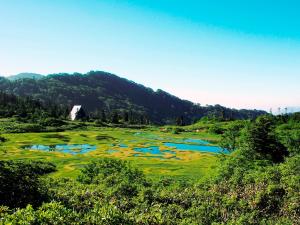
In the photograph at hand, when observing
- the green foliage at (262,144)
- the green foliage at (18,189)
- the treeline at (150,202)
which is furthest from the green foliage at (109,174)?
the green foliage at (262,144)

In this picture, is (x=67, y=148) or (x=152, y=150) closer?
(x=67, y=148)

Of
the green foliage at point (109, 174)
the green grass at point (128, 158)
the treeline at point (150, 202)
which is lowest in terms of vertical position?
the green grass at point (128, 158)

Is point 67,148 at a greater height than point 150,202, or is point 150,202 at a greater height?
point 150,202

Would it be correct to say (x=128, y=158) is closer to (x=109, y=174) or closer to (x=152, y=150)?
(x=152, y=150)

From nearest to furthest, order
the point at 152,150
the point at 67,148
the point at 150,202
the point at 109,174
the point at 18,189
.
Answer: the point at 18,189, the point at 150,202, the point at 109,174, the point at 67,148, the point at 152,150

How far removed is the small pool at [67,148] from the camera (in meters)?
104

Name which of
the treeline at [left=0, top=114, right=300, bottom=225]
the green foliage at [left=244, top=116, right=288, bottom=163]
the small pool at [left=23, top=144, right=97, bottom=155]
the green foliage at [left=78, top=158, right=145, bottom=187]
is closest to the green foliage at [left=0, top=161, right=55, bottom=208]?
the treeline at [left=0, top=114, right=300, bottom=225]

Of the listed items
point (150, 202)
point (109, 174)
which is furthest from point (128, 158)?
point (150, 202)

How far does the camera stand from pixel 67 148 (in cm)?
10931

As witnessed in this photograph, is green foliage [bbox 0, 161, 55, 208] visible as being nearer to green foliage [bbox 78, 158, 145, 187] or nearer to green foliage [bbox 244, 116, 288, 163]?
green foliage [bbox 78, 158, 145, 187]

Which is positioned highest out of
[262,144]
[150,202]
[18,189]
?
[262,144]

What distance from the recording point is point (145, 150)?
4518 inches

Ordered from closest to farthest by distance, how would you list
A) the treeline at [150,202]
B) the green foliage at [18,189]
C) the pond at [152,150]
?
the treeline at [150,202] → the green foliage at [18,189] → the pond at [152,150]

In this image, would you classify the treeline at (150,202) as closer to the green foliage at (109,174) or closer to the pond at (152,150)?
the green foliage at (109,174)
